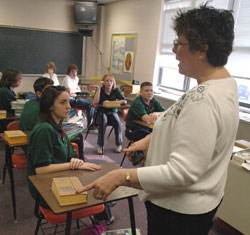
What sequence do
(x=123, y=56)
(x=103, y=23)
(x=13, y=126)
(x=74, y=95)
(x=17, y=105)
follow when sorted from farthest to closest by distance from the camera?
(x=103, y=23)
(x=123, y=56)
(x=74, y=95)
(x=17, y=105)
(x=13, y=126)

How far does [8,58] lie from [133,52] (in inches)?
127

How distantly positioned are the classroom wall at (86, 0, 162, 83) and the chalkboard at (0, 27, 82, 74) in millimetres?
874

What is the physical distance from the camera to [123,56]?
6414 mm

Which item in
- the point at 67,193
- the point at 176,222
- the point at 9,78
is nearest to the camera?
the point at 176,222

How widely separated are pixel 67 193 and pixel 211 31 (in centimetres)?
87

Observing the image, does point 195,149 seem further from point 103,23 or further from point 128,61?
point 103,23

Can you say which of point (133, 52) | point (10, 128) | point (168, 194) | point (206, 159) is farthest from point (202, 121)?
point (133, 52)

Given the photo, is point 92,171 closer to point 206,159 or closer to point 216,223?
point 206,159

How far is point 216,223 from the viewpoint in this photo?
7.80ft

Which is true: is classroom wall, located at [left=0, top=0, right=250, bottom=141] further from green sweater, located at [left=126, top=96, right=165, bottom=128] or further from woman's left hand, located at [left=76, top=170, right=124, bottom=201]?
woman's left hand, located at [left=76, top=170, right=124, bottom=201]

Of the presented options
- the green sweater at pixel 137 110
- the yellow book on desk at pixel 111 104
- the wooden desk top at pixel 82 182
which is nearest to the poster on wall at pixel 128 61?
the yellow book on desk at pixel 111 104

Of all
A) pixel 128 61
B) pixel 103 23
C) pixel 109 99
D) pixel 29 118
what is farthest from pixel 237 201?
pixel 103 23

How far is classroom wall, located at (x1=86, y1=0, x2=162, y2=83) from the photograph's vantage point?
542 centimetres

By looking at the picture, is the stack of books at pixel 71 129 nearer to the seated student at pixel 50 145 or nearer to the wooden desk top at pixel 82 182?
the seated student at pixel 50 145
